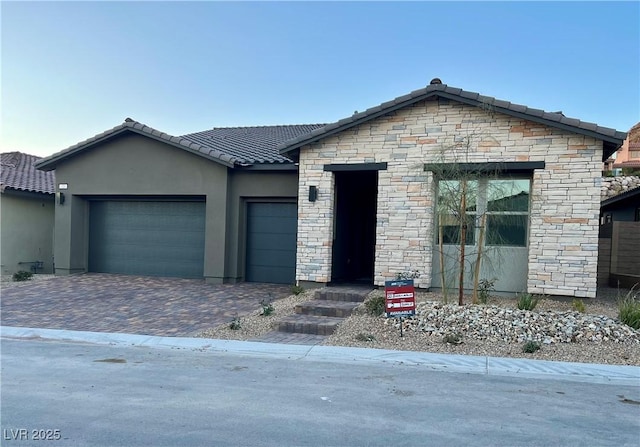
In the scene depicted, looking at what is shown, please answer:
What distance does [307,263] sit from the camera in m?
12.7

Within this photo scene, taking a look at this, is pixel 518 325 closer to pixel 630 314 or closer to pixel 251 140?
pixel 630 314

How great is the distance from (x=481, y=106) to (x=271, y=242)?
22.8ft

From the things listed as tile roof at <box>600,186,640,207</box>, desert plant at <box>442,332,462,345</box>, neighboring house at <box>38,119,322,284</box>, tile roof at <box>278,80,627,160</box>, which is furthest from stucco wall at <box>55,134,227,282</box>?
tile roof at <box>600,186,640,207</box>

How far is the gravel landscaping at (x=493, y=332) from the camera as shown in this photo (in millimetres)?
7973

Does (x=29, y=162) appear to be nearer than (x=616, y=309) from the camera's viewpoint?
No

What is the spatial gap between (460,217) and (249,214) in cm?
705

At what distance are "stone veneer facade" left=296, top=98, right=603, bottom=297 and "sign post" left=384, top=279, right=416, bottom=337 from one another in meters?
3.03

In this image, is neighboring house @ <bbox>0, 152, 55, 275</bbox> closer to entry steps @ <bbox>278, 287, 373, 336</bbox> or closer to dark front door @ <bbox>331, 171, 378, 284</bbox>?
dark front door @ <bbox>331, 171, 378, 284</bbox>

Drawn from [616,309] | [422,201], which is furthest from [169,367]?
[616,309]

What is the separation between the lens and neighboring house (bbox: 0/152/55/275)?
58.0ft

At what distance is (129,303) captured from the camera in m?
12.0

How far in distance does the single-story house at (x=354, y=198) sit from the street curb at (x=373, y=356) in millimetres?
3668

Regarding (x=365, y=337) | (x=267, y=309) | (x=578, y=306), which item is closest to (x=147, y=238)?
(x=267, y=309)

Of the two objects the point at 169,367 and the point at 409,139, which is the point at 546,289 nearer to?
the point at 409,139
